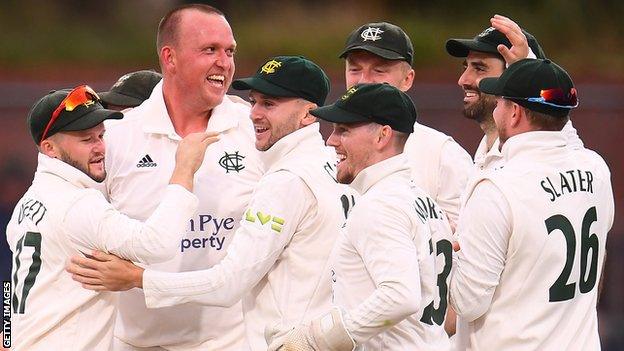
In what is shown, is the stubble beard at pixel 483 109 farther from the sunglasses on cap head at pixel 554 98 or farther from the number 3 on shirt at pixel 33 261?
the number 3 on shirt at pixel 33 261

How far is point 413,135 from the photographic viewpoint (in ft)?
21.0

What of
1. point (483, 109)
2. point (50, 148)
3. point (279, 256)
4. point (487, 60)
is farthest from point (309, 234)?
point (487, 60)

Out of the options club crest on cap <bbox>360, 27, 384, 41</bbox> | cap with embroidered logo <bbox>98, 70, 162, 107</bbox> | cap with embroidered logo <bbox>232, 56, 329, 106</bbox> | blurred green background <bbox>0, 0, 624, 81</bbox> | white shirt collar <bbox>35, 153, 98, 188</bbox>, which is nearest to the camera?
white shirt collar <bbox>35, 153, 98, 188</bbox>

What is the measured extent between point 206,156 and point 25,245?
97cm

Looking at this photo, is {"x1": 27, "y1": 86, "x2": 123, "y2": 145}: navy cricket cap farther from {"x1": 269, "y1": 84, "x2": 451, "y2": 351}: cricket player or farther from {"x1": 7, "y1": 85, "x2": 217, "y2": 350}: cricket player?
{"x1": 269, "y1": 84, "x2": 451, "y2": 351}: cricket player

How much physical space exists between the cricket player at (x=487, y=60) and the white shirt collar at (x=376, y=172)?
1241 mm

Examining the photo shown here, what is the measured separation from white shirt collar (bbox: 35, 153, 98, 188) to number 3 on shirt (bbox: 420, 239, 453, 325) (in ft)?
4.94

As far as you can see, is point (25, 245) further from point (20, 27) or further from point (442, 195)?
point (20, 27)

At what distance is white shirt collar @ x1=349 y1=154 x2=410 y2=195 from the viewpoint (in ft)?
16.5

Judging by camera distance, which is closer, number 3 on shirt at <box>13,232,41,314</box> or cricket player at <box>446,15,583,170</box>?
number 3 on shirt at <box>13,232,41,314</box>

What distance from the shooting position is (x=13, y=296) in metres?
5.58

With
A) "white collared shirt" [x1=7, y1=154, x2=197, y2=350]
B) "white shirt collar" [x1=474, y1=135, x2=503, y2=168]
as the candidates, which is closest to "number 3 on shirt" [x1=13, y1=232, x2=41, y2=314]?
"white collared shirt" [x1=7, y1=154, x2=197, y2=350]

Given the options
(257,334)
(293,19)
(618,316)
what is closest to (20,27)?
(293,19)

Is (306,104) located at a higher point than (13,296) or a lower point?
higher
